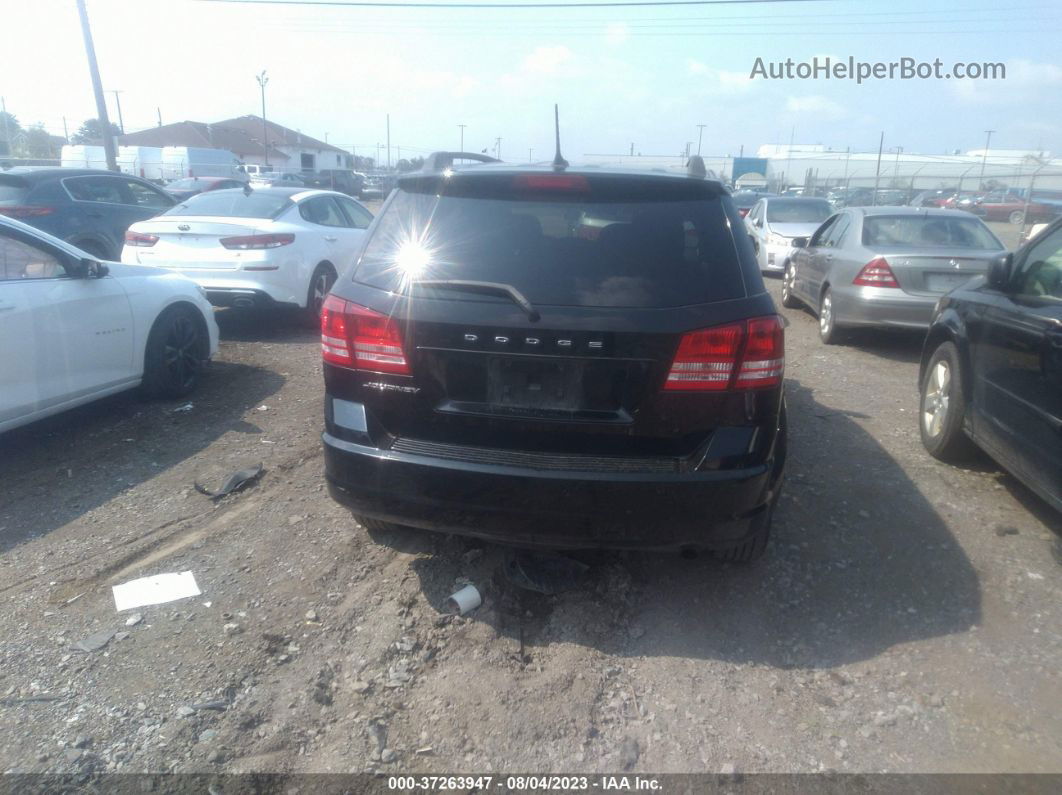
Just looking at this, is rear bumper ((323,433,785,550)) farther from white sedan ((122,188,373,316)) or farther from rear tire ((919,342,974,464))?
white sedan ((122,188,373,316))

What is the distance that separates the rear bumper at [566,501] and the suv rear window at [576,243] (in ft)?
2.14

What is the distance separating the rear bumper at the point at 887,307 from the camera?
25.7 feet

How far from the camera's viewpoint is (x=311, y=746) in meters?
2.68

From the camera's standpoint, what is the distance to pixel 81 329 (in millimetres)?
5215

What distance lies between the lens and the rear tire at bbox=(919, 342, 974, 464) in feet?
16.1

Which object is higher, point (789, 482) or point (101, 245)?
point (101, 245)

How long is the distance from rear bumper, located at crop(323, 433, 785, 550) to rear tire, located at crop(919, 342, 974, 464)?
2.43 meters

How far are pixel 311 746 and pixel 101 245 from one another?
995cm

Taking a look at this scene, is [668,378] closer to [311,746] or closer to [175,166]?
[311,746]

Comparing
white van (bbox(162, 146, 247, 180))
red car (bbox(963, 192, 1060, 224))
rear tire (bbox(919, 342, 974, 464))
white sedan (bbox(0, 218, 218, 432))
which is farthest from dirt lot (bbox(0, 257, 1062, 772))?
white van (bbox(162, 146, 247, 180))

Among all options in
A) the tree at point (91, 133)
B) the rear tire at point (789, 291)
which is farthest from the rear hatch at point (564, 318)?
the tree at point (91, 133)

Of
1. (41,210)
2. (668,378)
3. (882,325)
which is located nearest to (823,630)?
(668,378)

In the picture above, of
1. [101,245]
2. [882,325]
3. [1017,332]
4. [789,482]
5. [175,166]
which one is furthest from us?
[175,166]

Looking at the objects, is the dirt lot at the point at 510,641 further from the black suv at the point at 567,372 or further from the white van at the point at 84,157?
the white van at the point at 84,157
